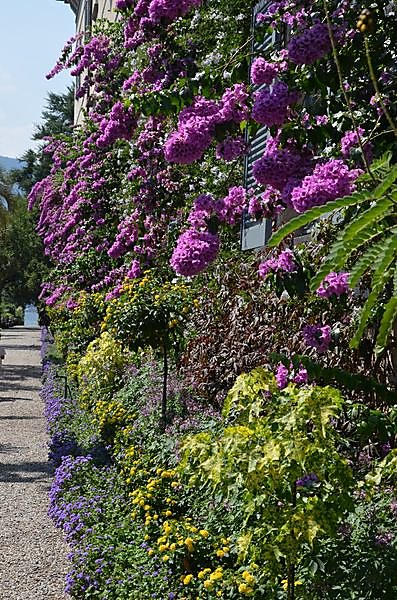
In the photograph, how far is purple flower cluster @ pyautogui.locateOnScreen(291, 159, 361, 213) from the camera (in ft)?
11.9

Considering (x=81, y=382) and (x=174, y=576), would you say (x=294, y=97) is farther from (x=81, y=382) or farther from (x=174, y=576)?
(x=81, y=382)

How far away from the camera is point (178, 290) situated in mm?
7914

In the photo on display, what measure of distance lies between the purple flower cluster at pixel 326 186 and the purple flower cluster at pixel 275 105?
79 centimetres

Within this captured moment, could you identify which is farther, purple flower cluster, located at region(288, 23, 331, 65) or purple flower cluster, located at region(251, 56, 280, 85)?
purple flower cluster, located at region(251, 56, 280, 85)

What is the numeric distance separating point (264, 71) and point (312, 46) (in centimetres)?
36

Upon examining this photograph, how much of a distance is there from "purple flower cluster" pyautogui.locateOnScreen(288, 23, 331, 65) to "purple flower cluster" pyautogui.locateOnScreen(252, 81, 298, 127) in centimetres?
17

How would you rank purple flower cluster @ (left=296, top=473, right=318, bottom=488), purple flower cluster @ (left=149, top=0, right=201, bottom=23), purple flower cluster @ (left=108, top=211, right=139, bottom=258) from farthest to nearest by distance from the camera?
purple flower cluster @ (left=108, top=211, right=139, bottom=258) → purple flower cluster @ (left=149, top=0, right=201, bottom=23) → purple flower cluster @ (left=296, top=473, right=318, bottom=488)

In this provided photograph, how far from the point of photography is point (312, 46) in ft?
14.1

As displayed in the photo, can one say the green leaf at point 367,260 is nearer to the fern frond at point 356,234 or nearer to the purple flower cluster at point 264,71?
the fern frond at point 356,234

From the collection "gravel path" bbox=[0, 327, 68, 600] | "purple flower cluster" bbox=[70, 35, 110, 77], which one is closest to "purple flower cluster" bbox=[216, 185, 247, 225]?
"gravel path" bbox=[0, 327, 68, 600]

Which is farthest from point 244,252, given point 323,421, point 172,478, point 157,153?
point 323,421

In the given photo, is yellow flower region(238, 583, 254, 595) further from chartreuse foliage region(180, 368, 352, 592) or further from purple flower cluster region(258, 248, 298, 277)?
purple flower cluster region(258, 248, 298, 277)

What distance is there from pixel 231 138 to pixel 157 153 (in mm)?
4031

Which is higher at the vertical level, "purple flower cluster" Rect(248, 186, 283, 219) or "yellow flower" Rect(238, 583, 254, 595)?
"purple flower cluster" Rect(248, 186, 283, 219)
